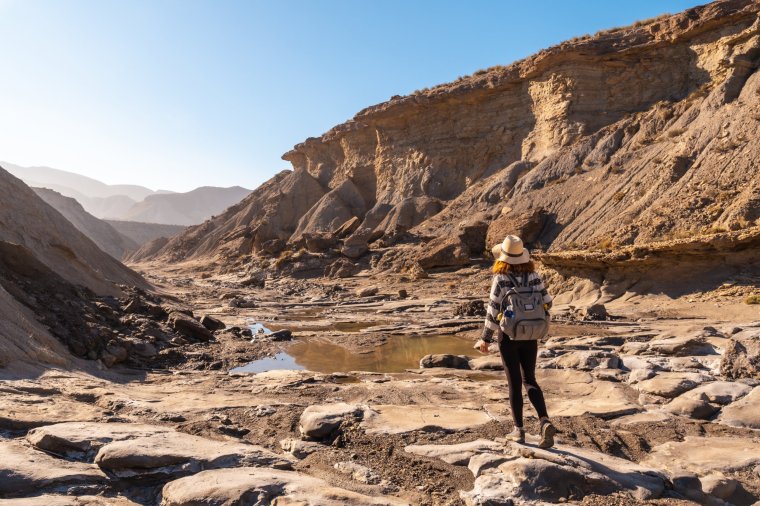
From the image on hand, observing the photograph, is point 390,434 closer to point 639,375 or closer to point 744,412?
point 744,412

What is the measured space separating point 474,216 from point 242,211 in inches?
1118

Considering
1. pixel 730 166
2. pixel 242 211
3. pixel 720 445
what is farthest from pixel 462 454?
pixel 242 211

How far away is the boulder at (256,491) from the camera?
295 centimetres

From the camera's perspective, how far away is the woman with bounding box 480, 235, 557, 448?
12.9 ft

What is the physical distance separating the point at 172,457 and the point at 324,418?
1364 mm

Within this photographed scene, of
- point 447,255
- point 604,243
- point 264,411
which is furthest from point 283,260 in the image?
point 264,411

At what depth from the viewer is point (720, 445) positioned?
4059 millimetres

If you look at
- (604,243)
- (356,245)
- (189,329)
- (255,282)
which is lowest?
(189,329)

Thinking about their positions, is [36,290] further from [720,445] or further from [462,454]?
[720,445]

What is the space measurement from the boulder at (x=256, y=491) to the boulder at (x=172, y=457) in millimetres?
211

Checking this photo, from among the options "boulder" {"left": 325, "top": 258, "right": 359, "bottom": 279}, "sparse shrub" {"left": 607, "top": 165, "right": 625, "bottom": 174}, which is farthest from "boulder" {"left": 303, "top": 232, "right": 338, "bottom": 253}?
"sparse shrub" {"left": 607, "top": 165, "right": 625, "bottom": 174}

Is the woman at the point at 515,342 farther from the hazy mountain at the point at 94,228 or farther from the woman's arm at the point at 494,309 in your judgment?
the hazy mountain at the point at 94,228

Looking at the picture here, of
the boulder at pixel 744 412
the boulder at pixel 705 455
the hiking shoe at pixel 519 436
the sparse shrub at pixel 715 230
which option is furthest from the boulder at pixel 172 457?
the sparse shrub at pixel 715 230

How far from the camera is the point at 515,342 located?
397 centimetres
